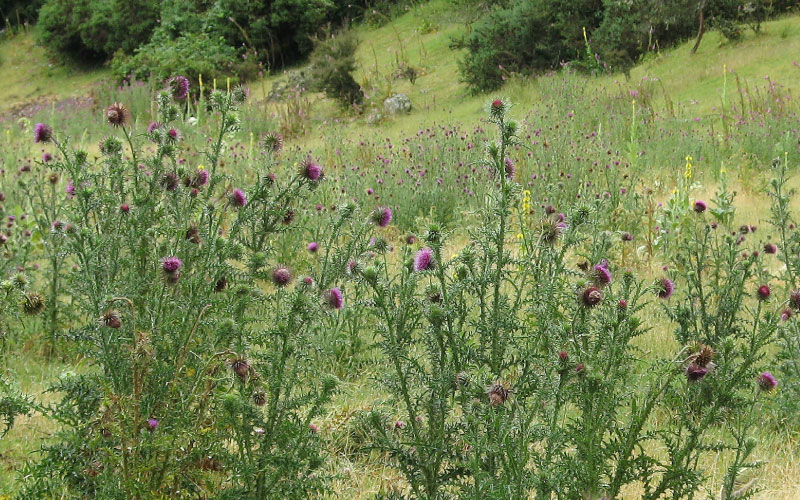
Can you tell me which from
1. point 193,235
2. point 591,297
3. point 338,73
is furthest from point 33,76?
point 591,297

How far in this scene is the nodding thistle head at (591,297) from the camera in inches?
79.8

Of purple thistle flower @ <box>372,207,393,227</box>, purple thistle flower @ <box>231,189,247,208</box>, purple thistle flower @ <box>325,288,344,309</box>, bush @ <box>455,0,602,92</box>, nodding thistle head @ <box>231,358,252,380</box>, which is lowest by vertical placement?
bush @ <box>455,0,602,92</box>

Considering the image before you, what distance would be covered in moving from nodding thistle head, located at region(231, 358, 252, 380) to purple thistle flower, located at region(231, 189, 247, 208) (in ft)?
2.34

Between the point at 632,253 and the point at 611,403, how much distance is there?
364 cm

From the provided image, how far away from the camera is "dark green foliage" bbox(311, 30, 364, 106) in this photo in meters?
13.7

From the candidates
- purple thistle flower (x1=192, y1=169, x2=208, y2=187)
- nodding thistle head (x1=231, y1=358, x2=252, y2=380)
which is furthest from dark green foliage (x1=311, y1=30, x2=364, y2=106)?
nodding thistle head (x1=231, y1=358, x2=252, y2=380)

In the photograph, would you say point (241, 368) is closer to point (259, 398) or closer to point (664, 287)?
point (259, 398)

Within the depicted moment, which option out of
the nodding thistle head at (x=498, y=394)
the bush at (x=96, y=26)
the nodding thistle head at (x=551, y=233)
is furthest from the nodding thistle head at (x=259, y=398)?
the bush at (x=96, y=26)

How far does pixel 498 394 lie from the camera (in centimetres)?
165

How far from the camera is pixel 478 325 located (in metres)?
1.92

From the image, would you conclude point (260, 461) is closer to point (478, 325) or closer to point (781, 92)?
point (478, 325)

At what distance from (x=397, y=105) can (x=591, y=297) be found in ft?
37.6

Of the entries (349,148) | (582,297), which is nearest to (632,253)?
(582,297)

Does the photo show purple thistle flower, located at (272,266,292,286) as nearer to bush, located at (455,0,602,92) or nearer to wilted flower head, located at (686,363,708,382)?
wilted flower head, located at (686,363,708,382)
